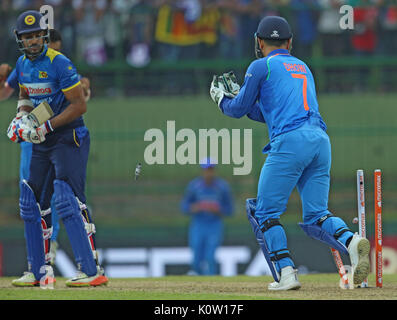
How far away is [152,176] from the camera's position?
16.5m

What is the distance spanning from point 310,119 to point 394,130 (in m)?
8.58

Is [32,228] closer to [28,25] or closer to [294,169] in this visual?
[28,25]

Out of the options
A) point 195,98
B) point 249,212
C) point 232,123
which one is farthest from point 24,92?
point 195,98

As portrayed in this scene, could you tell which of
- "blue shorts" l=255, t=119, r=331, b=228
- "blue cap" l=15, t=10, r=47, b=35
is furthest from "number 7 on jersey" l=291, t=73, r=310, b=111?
"blue cap" l=15, t=10, r=47, b=35

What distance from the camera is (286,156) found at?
25.0ft

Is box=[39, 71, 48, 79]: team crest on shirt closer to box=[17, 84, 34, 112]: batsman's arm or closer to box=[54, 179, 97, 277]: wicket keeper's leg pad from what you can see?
box=[17, 84, 34, 112]: batsman's arm

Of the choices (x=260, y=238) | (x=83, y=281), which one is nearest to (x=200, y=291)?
(x=260, y=238)

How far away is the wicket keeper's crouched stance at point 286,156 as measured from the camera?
7605 mm

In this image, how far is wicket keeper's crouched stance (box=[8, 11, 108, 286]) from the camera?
27.1 ft

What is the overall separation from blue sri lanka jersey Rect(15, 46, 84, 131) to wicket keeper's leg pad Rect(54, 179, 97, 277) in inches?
24.2

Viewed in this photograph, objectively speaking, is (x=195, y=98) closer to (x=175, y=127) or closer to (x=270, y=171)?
(x=175, y=127)

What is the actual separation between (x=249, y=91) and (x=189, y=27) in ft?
32.9

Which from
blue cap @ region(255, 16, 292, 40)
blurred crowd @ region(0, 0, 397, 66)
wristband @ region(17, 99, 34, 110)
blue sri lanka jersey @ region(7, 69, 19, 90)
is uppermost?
blurred crowd @ region(0, 0, 397, 66)

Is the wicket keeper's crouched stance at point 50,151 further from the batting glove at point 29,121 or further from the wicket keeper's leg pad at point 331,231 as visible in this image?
the wicket keeper's leg pad at point 331,231
